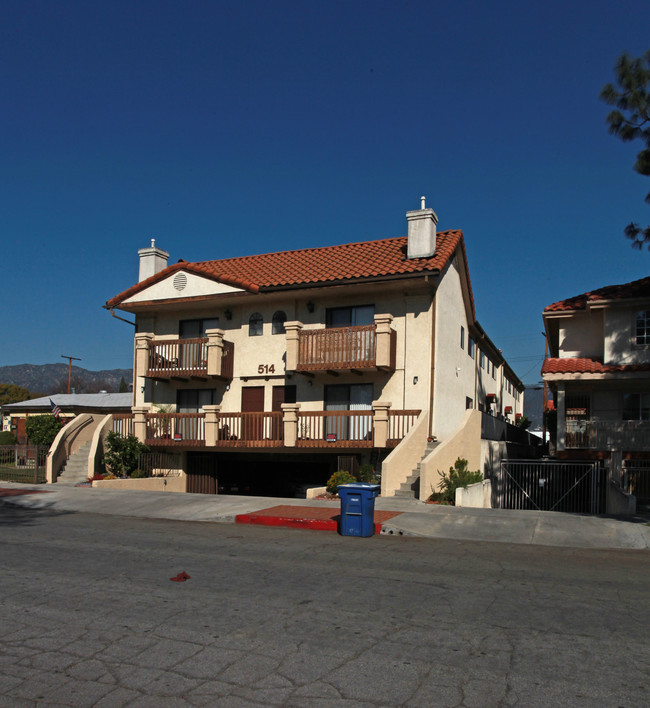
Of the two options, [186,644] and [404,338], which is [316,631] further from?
[404,338]

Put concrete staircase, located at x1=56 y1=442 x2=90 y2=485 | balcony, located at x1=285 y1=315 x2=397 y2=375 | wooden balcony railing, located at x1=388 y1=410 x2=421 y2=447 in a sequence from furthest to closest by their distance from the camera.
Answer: concrete staircase, located at x1=56 y1=442 x2=90 y2=485 < balcony, located at x1=285 y1=315 x2=397 y2=375 < wooden balcony railing, located at x1=388 y1=410 x2=421 y2=447

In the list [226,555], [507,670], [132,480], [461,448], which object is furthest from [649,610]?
[132,480]

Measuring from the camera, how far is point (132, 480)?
72.4ft

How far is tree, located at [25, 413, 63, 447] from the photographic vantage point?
27.8 m

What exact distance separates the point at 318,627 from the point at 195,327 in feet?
66.7

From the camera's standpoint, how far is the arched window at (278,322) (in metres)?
24.2

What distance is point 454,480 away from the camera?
17781mm

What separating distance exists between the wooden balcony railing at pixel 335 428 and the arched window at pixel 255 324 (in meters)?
4.10

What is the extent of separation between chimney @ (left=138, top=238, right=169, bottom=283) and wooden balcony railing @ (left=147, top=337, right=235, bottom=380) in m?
4.45

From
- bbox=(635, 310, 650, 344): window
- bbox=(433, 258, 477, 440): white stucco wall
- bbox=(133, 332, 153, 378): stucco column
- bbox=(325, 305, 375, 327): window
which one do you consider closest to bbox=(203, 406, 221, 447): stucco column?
bbox=(133, 332, 153, 378): stucco column

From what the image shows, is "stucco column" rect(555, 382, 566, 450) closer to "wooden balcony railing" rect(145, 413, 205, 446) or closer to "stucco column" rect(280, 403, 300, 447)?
"stucco column" rect(280, 403, 300, 447)

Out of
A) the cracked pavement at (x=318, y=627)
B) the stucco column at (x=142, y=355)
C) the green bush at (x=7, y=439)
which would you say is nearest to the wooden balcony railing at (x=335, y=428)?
the stucco column at (x=142, y=355)

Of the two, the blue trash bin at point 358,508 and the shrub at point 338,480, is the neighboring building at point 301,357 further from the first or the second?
the blue trash bin at point 358,508

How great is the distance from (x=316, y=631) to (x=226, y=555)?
4182 millimetres
